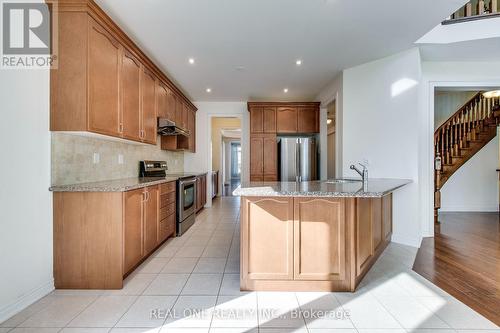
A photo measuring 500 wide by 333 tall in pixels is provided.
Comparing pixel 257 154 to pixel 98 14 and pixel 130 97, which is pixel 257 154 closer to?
pixel 130 97

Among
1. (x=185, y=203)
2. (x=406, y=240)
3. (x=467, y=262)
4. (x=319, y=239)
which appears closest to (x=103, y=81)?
(x=185, y=203)

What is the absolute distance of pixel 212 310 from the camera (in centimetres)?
177

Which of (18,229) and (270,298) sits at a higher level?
(18,229)

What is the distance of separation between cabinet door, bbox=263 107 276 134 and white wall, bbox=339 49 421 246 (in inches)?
70.7

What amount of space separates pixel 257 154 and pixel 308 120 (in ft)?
4.54

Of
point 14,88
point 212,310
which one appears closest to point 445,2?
point 212,310

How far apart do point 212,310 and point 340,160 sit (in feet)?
10.1

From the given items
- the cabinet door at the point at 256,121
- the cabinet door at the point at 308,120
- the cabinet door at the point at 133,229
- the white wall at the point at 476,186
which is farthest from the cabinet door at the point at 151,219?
the white wall at the point at 476,186

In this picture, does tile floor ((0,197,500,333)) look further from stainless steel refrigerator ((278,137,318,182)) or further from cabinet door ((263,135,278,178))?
cabinet door ((263,135,278,178))

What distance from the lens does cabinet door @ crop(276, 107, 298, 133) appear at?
5230mm

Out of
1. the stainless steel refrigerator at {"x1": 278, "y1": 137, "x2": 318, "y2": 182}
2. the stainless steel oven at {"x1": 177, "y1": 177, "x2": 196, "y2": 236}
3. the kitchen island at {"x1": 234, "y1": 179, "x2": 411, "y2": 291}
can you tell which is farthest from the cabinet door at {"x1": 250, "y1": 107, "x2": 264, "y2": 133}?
the kitchen island at {"x1": 234, "y1": 179, "x2": 411, "y2": 291}

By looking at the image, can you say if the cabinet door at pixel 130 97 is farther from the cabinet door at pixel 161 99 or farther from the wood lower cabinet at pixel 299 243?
the wood lower cabinet at pixel 299 243

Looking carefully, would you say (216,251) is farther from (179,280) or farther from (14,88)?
(14,88)

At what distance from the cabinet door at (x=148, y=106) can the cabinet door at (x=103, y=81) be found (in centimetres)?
60
